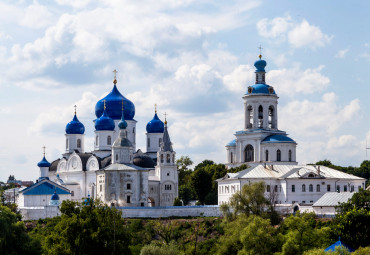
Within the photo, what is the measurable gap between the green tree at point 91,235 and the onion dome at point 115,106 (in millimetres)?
28832

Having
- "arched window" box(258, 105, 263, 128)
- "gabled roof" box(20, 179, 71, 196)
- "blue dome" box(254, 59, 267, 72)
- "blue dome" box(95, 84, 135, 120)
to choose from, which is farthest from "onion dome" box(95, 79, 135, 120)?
"blue dome" box(254, 59, 267, 72)

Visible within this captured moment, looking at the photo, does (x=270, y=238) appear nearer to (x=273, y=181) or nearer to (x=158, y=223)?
(x=158, y=223)

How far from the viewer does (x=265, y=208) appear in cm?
4931

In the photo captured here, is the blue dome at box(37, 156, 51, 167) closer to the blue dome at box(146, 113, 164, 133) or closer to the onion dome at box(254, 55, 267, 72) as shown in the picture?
the blue dome at box(146, 113, 164, 133)

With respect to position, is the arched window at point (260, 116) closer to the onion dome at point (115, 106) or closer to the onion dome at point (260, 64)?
the onion dome at point (260, 64)

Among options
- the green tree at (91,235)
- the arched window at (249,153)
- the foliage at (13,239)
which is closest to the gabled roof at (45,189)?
the arched window at (249,153)

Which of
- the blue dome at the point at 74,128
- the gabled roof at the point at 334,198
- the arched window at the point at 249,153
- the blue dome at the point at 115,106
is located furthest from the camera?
the blue dome at the point at 74,128

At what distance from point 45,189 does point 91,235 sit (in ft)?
77.6

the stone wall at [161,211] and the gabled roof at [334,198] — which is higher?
the gabled roof at [334,198]

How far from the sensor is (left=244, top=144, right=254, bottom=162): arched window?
6762 cm

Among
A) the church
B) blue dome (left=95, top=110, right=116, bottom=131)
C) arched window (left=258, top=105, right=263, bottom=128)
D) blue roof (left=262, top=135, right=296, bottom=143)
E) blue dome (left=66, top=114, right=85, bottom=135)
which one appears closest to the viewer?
the church

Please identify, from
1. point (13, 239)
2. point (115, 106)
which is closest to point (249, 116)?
point (115, 106)

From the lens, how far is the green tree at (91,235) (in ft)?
131

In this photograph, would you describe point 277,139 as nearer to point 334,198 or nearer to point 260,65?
point 260,65
